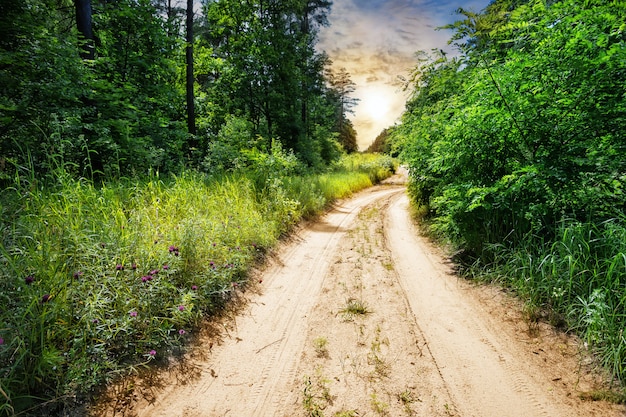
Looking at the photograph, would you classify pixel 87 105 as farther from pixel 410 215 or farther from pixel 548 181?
pixel 410 215

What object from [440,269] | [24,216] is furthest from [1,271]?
[440,269]

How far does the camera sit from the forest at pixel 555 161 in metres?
2.82

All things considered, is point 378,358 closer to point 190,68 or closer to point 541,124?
point 541,124

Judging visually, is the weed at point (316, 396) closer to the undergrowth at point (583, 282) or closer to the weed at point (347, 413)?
the weed at point (347, 413)

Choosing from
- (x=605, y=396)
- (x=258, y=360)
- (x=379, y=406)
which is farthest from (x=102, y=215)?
(x=605, y=396)

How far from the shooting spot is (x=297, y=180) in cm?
919

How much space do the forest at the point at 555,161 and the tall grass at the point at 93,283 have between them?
150 inches

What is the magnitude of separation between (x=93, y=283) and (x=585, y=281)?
4866 mm

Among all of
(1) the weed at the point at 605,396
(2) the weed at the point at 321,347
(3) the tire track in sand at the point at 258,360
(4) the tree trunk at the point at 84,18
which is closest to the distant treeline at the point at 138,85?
(4) the tree trunk at the point at 84,18

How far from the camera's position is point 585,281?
2.93 m

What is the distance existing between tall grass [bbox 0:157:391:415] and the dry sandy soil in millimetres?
284

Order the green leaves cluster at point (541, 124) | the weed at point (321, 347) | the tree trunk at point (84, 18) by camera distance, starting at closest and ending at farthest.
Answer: the weed at point (321, 347)
the green leaves cluster at point (541, 124)
the tree trunk at point (84, 18)

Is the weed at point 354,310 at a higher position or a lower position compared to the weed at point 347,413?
higher

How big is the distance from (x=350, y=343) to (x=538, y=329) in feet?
6.65
